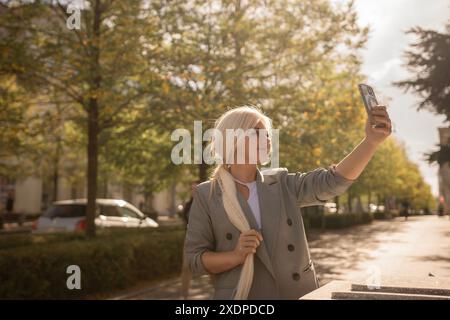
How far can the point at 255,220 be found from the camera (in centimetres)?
215

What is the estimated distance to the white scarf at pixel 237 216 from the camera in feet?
6.64

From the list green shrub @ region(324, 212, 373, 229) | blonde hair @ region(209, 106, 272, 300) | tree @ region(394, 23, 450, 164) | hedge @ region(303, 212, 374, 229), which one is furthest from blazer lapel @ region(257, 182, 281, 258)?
green shrub @ region(324, 212, 373, 229)

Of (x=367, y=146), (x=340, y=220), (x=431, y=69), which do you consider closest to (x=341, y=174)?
(x=367, y=146)

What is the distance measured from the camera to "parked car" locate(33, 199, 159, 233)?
44.2 ft

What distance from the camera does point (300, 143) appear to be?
44.7ft

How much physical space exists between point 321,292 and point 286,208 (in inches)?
15.4

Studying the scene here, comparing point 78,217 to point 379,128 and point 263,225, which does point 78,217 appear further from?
point 379,128

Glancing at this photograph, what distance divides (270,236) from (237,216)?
0.17 meters

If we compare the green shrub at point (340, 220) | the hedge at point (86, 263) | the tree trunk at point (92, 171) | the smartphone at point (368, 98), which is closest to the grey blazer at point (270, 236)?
the smartphone at point (368, 98)

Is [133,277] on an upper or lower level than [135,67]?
lower

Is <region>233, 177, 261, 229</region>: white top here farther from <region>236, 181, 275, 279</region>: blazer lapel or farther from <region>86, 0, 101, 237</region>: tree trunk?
<region>86, 0, 101, 237</region>: tree trunk

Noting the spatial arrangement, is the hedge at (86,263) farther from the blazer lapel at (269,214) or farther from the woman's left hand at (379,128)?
Answer: the woman's left hand at (379,128)
